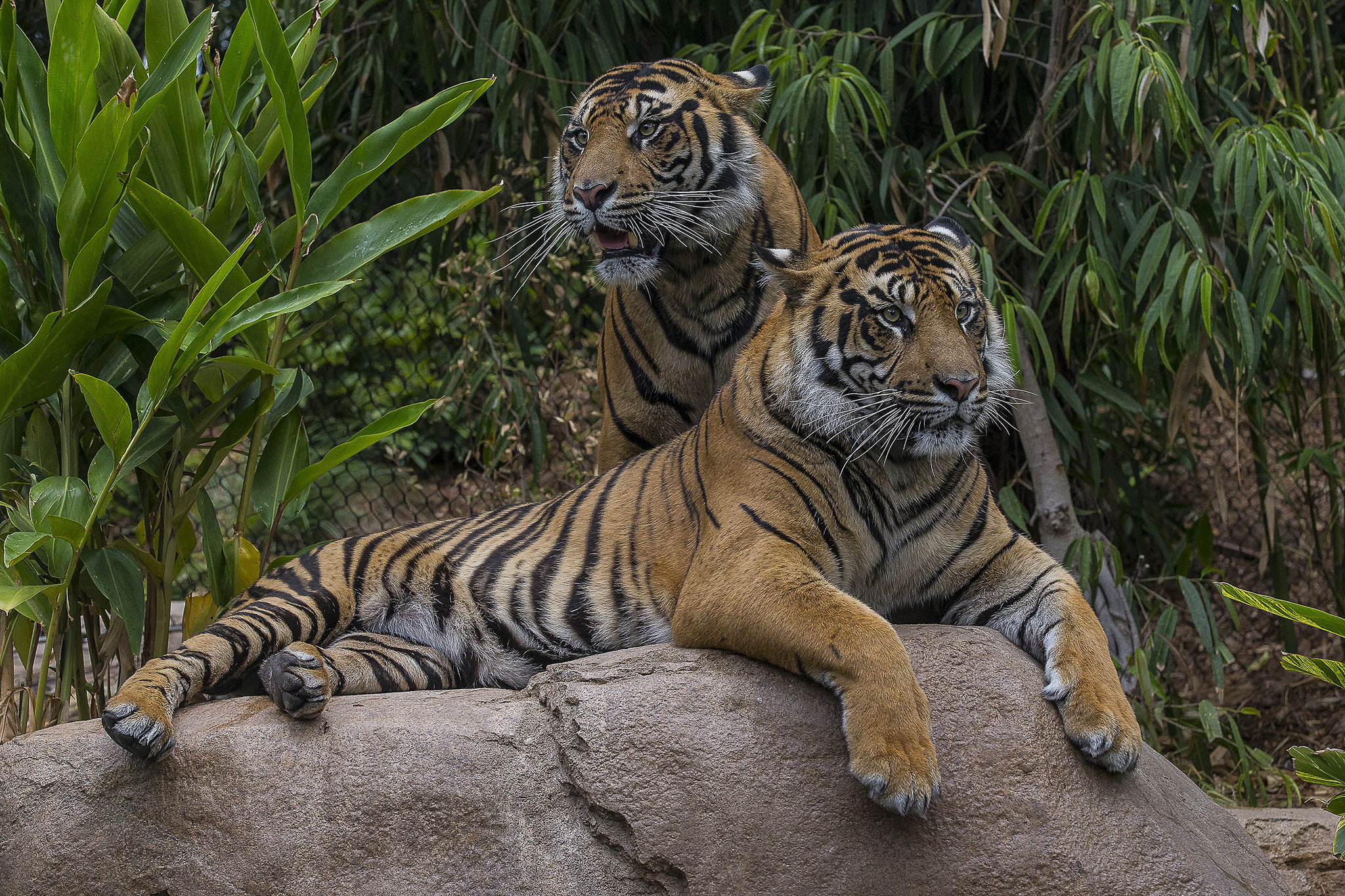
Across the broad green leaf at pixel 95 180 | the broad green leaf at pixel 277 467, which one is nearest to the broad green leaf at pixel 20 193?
the broad green leaf at pixel 95 180

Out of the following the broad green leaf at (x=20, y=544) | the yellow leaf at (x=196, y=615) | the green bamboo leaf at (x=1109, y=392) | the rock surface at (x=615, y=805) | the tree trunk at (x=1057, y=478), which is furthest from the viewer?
the green bamboo leaf at (x=1109, y=392)

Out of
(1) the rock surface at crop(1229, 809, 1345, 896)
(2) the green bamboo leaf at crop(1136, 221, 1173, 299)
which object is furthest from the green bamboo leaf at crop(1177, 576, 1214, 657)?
(2) the green bamboo leaf at crop(1136, 221, 1173, 299)

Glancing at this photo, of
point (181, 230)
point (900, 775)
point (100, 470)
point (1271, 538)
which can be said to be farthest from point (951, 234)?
point (1271, 538)

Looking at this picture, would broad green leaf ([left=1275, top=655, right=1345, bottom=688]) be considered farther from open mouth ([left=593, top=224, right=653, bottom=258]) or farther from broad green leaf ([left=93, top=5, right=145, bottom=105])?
open mouth ([left=593, top=224, right=653, bottom=258])

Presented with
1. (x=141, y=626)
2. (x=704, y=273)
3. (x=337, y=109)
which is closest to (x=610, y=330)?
(x=704, y=273)

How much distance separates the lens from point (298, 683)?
2.25 m

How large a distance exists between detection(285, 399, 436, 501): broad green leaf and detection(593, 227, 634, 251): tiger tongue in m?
0.61

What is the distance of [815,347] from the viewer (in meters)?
2.49

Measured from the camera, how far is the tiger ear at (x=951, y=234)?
103 inches

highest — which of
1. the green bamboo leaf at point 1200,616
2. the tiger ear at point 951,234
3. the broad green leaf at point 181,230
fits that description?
the broad green leaf at point 181,230

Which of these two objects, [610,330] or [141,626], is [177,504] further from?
[610,330]

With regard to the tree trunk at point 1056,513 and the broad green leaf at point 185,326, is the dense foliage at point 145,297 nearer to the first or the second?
the broad green leaf at point 185,326

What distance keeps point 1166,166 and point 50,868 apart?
3.60 m

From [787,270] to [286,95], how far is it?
128 centimetres
